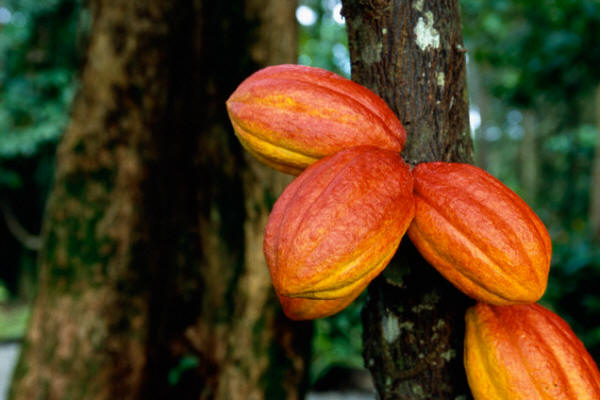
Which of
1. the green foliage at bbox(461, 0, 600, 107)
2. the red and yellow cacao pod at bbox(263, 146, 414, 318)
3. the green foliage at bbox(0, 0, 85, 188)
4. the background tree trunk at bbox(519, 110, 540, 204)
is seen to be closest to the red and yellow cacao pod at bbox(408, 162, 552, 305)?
the red and yellow cacao pod at bbox(263, 146, 414, 318)

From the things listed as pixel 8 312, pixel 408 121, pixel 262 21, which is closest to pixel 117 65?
pixel 262 21

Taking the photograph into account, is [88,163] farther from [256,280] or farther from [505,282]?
[505,282]

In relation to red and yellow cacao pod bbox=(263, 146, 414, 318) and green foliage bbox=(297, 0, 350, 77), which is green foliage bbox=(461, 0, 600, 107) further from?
red and yellow cacao pod bbox=(263, 146, 414, 318)

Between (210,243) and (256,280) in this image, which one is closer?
(256,280)

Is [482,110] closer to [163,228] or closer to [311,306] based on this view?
[163,228]

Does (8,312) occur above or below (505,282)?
below
